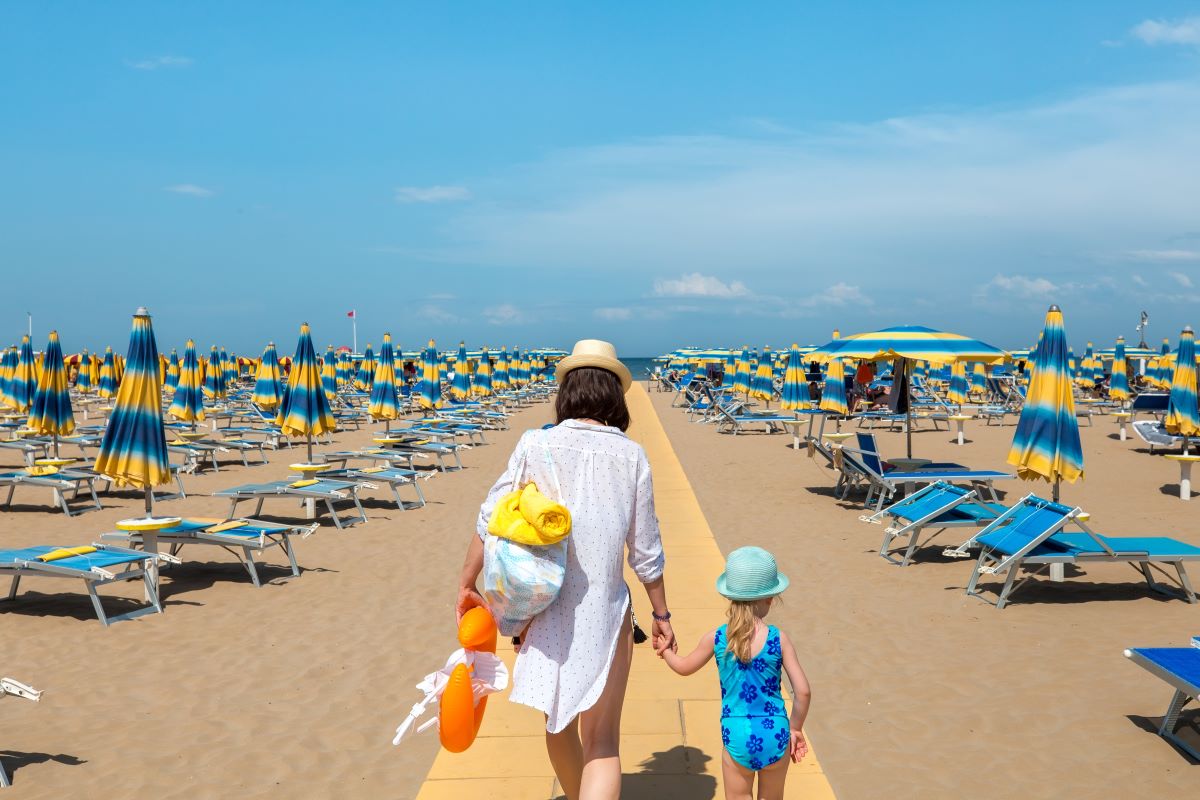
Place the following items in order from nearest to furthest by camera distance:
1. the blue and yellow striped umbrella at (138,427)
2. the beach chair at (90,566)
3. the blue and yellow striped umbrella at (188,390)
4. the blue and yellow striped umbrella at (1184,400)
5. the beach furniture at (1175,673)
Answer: the beach furniture at (1175,673) < the beach chair at (90,566) < the blue and yellow striped umbrella at (138,427) < the blue and yellow striped umbrella at (1184,400) < the blue and yellow striped umbrella at (188,390)

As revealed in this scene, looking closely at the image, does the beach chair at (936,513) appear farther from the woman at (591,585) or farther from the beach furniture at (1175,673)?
the woman at (591,585)

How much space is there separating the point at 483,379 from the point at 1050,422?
82.2ft

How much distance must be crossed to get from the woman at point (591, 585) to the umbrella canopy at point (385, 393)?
14346 millimetres

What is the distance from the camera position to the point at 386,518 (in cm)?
1053

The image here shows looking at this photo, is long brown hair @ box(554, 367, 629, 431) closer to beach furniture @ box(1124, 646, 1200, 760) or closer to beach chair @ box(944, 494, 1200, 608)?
beach furniture @ box(1124, 646, 1200, 760)

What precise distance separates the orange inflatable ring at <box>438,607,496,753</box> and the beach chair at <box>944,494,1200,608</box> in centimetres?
480

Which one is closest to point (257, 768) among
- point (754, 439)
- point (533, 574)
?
point (533, 574)

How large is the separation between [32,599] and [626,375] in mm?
6378

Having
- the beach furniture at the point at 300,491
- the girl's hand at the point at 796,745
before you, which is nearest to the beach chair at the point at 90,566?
the beach furniture at the point at 300,491

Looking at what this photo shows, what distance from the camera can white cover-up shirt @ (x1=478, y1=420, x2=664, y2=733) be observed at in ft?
7.97

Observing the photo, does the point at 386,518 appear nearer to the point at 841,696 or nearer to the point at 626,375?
the point at 841,696

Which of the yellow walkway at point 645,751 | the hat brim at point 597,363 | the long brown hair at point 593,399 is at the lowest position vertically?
Answer: the yellow walkway at point 645,751

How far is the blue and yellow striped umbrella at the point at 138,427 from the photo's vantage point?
7145 millimetres

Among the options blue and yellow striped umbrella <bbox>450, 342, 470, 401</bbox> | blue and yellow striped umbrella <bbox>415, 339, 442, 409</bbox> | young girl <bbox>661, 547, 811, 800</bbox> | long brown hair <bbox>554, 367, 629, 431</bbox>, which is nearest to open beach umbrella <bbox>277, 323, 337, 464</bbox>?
long brown hair <bbox>554, 367, 629, 431</bbox>
